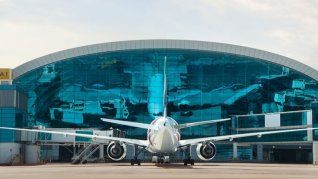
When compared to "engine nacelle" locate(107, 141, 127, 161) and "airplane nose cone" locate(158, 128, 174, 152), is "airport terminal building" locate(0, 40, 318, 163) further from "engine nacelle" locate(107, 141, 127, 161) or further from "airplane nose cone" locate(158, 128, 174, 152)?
"airplane nose cone" locate(158, 128, 174, 152)

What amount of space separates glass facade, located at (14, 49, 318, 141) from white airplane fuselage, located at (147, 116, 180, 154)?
70804mm

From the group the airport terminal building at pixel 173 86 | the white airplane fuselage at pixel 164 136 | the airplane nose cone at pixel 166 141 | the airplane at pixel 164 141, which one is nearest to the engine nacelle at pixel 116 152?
the airplane at pixel 164 141

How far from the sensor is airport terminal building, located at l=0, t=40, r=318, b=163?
13912 cm

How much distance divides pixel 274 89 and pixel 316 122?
48.8 feet

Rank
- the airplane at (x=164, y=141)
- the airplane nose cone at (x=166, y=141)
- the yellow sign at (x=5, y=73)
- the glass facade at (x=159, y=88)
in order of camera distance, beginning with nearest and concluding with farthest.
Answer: the airplane nose cone at (x=166, y=141)
the airplane at (x=164, y=141)
the yellow sign at (x=5, y=73)
the glass facade at (x=159, y=88)

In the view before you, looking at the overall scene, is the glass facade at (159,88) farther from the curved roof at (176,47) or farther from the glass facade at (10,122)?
the glass facade at (10,122)

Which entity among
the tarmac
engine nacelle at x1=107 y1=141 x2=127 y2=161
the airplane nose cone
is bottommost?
the tarmac

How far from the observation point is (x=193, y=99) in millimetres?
141750

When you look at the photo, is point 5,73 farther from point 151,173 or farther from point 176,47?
point 151,173

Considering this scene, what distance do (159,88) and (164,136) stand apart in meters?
77.0

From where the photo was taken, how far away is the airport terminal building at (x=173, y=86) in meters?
139

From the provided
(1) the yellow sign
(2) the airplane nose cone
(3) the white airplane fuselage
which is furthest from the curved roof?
(2) the airplane nose cone

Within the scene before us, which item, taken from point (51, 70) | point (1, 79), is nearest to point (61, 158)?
point (51, 70)

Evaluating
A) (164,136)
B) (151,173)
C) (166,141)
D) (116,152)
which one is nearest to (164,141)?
(166,141)
